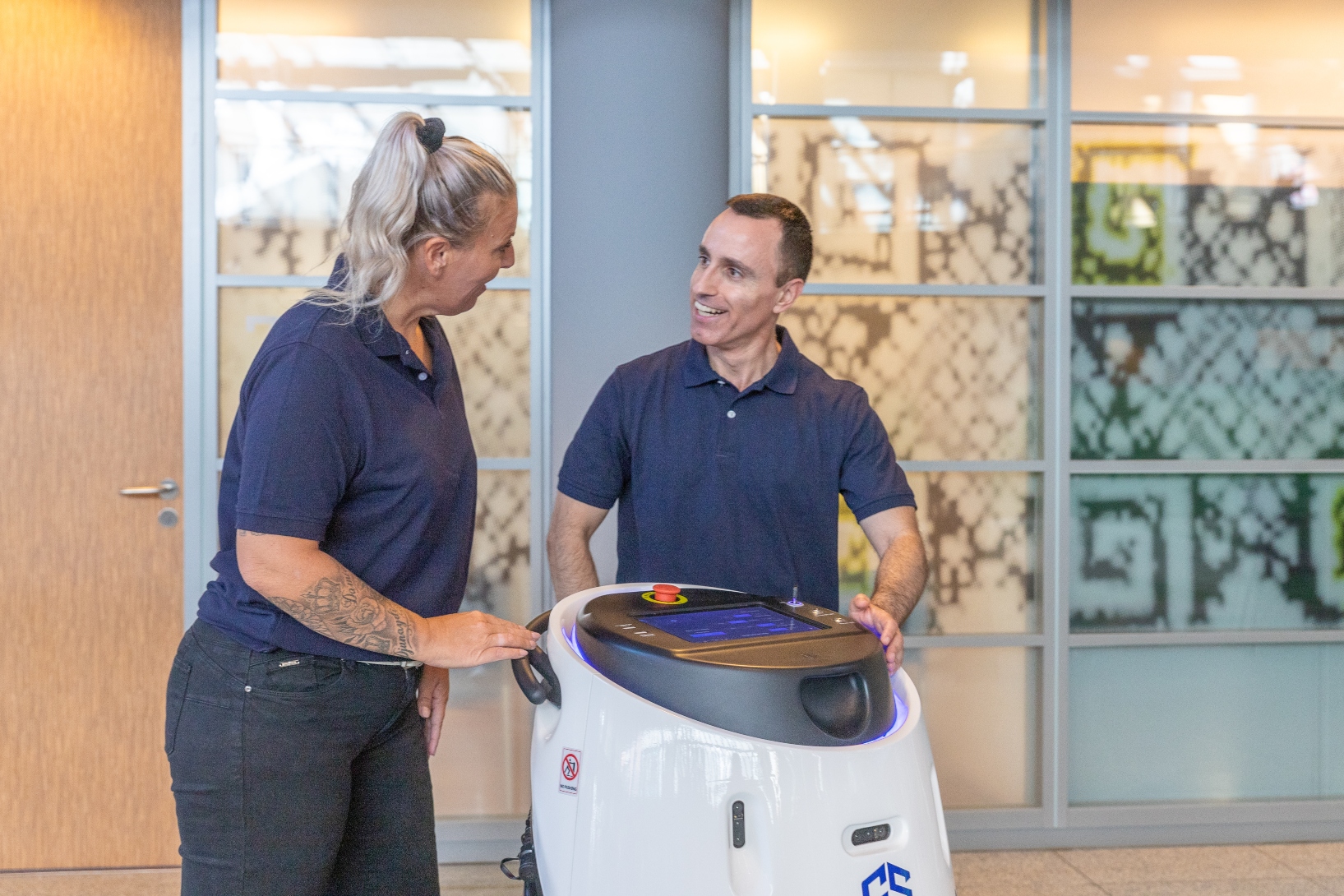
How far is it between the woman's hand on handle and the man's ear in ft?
2.57

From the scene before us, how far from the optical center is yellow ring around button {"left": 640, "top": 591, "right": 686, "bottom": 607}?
1.25 meters

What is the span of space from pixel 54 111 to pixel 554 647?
7.36ft

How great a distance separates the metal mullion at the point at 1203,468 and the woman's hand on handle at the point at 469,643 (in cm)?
207

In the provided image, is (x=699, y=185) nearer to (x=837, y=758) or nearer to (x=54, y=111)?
(x=54, y=111)

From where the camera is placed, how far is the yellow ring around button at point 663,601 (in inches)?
49.4

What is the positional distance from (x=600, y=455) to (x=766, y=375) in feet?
0.97

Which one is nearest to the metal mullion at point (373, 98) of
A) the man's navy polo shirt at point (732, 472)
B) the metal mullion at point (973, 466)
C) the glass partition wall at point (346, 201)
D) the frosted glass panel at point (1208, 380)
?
the glass partition wall at point (346, 201)

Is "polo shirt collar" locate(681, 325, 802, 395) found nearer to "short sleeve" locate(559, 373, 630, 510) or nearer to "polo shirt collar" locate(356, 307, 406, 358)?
"short sleeve" locate(559, 373, 630, 510)

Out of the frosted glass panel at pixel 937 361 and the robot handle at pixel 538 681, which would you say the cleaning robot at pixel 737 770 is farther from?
the frosted glass panel at pixel 937 361

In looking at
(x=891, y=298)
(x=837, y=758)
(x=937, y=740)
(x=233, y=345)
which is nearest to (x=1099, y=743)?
(x=937, y=740)

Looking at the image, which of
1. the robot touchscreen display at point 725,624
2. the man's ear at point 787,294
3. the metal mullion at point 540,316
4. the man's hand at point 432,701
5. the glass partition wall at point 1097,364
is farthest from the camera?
the glass partition wall at point 1097,364

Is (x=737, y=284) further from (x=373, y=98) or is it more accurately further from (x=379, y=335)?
(x=373, y=98)

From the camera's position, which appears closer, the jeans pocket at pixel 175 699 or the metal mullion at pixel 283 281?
the jeans pocket at pixel 175 699

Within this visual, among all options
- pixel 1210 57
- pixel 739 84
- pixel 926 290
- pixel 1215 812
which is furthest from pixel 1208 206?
pixel 1215 812
